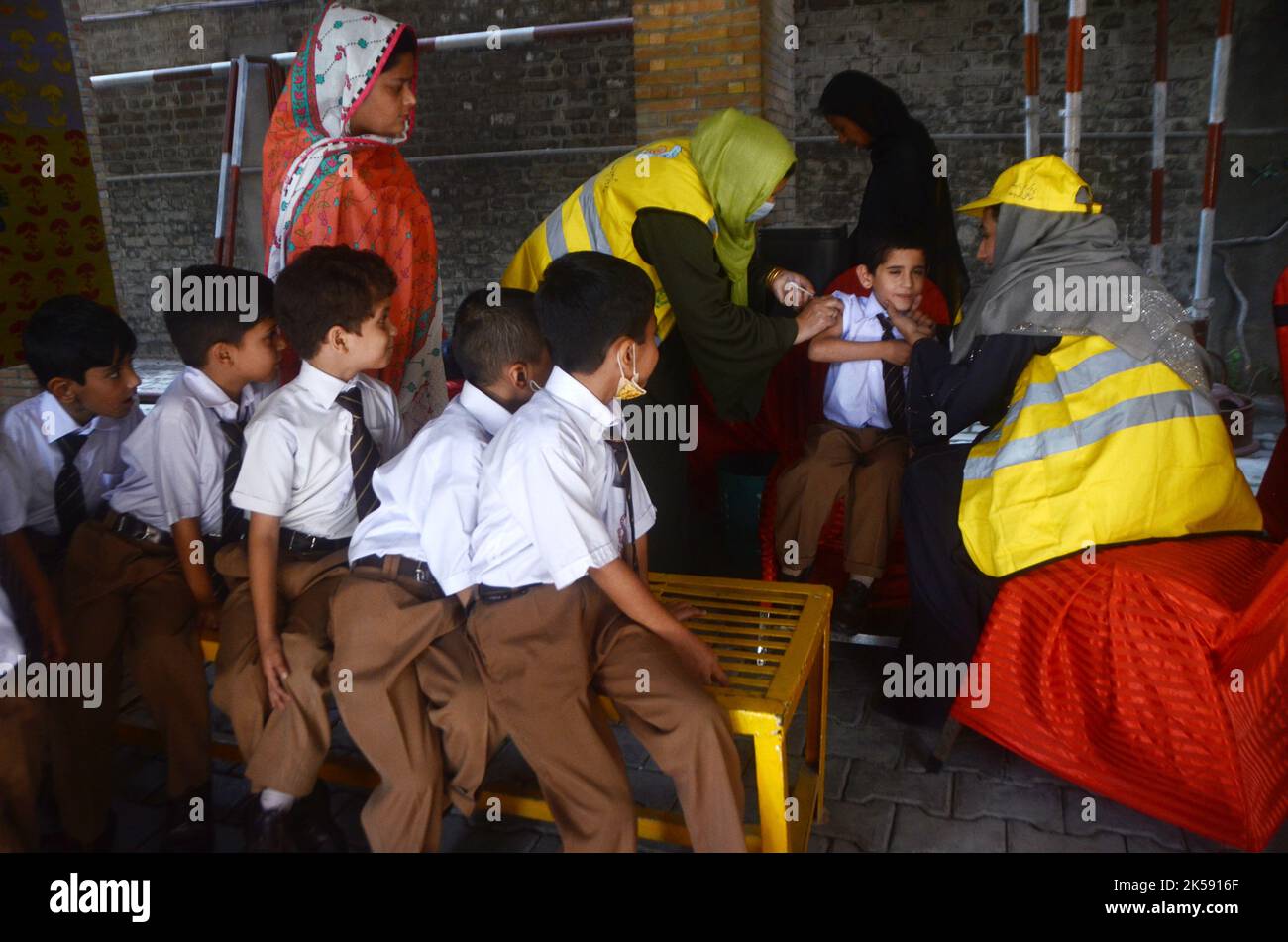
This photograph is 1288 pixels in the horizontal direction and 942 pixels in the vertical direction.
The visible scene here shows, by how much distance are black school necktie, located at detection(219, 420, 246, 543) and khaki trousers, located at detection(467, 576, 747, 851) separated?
2.53 ft

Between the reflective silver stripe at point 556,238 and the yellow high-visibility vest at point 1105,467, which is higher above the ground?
the reflective silver stripe at point 556,238

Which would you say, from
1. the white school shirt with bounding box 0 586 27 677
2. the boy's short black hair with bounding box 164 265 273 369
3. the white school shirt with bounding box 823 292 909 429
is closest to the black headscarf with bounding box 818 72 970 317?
the white school shirt with bounding box 823 292 909 429

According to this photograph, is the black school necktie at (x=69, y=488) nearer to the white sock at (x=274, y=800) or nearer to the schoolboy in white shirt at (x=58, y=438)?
the schoolboy in white shirt at (x=58, y=438)

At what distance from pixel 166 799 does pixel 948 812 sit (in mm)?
1865

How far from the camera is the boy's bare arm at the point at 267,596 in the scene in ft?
6.52

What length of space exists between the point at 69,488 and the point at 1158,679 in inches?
99.1

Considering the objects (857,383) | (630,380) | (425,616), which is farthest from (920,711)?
(425,616)

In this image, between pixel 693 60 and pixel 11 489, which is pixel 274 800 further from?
pixel 693 60

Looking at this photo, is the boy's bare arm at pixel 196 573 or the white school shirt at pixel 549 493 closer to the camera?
the white school shirt at pixel 549 493

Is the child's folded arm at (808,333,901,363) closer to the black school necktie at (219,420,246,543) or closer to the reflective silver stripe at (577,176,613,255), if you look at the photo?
the reflective silver stripe at (577,176,613,255)

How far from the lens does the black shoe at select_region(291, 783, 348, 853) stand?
6.70 ft

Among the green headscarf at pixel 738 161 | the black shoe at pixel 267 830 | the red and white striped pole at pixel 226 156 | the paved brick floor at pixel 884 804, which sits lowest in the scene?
the paved brick floor at pixel 884 804

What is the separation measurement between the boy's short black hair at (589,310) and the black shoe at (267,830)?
1077 mm

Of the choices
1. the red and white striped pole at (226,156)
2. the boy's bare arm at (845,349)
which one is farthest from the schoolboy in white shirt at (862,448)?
the red and white striped pole at (226,156)
